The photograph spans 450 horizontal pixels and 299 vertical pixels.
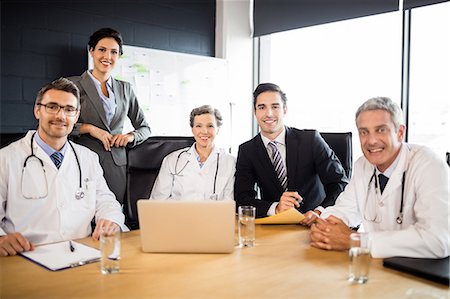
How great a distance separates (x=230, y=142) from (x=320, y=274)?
138 inches

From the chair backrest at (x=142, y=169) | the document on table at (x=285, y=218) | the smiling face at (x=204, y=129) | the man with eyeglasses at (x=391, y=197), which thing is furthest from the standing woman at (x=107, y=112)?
the man with eyeglasses at (x=391, y=197)

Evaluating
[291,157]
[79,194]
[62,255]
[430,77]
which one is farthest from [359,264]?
[430,77]

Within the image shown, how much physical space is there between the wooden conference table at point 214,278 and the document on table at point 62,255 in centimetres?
3

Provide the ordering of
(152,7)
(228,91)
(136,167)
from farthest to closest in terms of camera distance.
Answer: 1. (228,91)
2. (152,7)
3. (136,167)

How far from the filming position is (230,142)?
4879 millimetres

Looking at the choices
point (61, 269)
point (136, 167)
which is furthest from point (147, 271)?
point (136, 167)

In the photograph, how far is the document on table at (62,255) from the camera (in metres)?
1.47

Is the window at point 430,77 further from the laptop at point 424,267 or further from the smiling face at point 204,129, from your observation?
the laptop at point 424,267

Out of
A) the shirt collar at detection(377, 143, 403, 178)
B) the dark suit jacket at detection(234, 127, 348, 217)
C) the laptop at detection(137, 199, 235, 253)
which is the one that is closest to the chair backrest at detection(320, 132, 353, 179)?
the dark suit jacket at detection(234, 127, 348, 217)

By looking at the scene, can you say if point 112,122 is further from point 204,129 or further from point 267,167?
point 267,167

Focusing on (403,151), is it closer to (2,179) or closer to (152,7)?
(2,179)

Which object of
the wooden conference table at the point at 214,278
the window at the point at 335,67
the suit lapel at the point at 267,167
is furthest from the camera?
the window at the point at 335,67

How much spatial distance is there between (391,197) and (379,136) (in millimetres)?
252

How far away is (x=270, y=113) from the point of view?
9.04 feet
